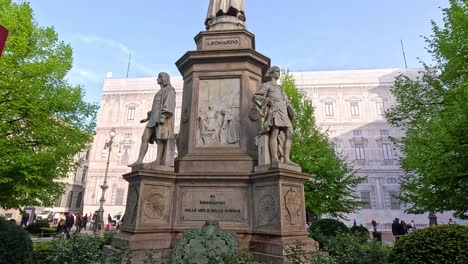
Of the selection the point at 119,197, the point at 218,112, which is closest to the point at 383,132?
the point at 119,197

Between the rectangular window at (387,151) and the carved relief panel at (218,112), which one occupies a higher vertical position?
the rectangular window at (387,151)

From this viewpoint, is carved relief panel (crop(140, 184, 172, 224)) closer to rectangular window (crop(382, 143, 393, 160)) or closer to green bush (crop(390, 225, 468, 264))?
green bush (crop(390, 225, 468, 264))

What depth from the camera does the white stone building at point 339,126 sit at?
37188 mm

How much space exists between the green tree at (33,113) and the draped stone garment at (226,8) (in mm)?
8435

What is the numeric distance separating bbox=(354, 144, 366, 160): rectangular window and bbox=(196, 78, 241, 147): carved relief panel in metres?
34.1

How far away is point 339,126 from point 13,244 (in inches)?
1543

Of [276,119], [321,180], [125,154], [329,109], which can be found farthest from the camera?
[125,154]

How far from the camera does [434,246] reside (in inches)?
232

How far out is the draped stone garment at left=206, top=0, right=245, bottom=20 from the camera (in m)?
10.2

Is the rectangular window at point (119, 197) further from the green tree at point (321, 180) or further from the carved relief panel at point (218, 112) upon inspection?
the carved relief panel at point (218, 112)

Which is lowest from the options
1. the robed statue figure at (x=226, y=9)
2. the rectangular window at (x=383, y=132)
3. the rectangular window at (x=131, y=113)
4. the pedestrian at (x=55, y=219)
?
the pedestrian at (x=55, y=219)

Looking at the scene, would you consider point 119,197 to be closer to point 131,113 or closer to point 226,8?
point 131,113

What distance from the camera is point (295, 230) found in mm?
6629

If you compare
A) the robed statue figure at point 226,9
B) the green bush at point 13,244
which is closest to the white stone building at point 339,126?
the robed statue figure at point 226,9
